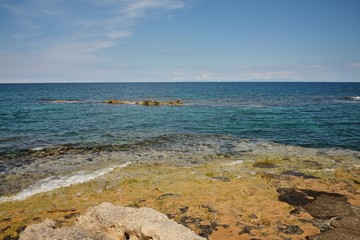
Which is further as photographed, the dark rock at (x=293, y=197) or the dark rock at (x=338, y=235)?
the dark rock at (x=293, y=197)

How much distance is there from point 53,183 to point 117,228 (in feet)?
31.2

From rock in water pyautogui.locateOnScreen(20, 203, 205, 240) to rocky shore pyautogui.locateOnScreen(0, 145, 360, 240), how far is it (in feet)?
2.72

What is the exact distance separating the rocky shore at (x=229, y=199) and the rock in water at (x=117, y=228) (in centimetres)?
83

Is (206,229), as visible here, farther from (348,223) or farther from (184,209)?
(348,223)

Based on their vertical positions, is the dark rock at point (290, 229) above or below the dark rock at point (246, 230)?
above

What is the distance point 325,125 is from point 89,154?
30493 mm

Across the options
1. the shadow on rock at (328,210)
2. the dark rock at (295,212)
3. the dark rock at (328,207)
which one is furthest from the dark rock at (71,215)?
the dark rock at (328,207)

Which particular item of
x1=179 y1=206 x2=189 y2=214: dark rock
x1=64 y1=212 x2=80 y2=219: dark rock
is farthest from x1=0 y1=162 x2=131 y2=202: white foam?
x1=179 y1=206 x2=189 y2=214: dark rock

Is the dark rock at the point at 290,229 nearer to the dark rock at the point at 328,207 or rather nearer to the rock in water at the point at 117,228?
the dark rock at the point at 328,207

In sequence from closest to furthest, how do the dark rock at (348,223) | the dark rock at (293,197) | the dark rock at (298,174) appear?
the dark rock at (348,223)
the dark rock at (293,197)
the dark rock at (298,174)

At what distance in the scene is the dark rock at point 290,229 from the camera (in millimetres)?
11007

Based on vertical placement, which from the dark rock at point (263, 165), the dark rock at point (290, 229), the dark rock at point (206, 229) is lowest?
the dark rock at point (206, 229)

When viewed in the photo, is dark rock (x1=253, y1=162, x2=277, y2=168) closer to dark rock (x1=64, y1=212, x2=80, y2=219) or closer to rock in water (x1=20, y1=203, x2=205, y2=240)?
rock in water (x1=20, y1=203, x2=205, y2=240)

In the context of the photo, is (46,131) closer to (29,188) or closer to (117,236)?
(29,188)
